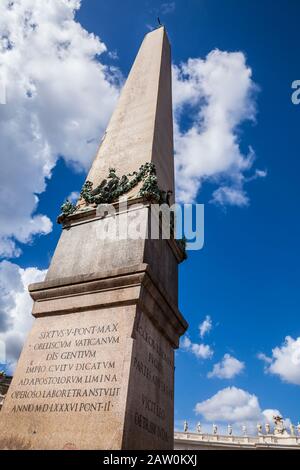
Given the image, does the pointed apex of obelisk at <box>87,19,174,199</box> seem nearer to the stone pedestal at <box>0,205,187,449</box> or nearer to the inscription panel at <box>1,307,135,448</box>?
the stone pedestal at <box>0,205,187,449</box>

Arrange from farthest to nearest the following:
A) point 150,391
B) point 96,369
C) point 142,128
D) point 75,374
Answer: point 142,128
point 150,391
point 75,374
point 96,369

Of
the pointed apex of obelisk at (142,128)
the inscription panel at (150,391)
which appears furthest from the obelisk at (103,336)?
the pointed apex of obelisk at (142,128)

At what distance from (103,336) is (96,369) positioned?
445mm

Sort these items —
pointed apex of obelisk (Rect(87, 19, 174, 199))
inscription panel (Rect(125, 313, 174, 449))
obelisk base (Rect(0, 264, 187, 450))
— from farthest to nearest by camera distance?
pointed apex of obelisk (Rect(87, 19, 174, 199)) < inscription panel (Rect(125, 313, 174, 449)) < obelisk base (Rect(0, 264, 187, 450))

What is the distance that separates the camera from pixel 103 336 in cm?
491

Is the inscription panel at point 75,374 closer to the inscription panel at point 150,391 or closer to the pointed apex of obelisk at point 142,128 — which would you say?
the inscription panel at point 150,391

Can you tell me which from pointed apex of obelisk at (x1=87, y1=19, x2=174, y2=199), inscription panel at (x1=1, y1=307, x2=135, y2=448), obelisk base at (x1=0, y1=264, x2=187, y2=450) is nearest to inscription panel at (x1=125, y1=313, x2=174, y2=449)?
obelisk base at (x1=0, y1=264, x2=187, y2=450)

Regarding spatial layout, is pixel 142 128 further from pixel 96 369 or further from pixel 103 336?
pixel 96 369

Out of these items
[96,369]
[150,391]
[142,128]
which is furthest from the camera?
[142,128]

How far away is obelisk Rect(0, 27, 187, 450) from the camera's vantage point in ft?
14.1

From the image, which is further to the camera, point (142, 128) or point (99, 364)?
point (142, 128)

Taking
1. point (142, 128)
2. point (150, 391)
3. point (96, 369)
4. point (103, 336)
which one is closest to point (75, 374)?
point (96, 369)

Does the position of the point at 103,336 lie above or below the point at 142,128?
below

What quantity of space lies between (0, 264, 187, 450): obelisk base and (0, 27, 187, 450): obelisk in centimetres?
1
